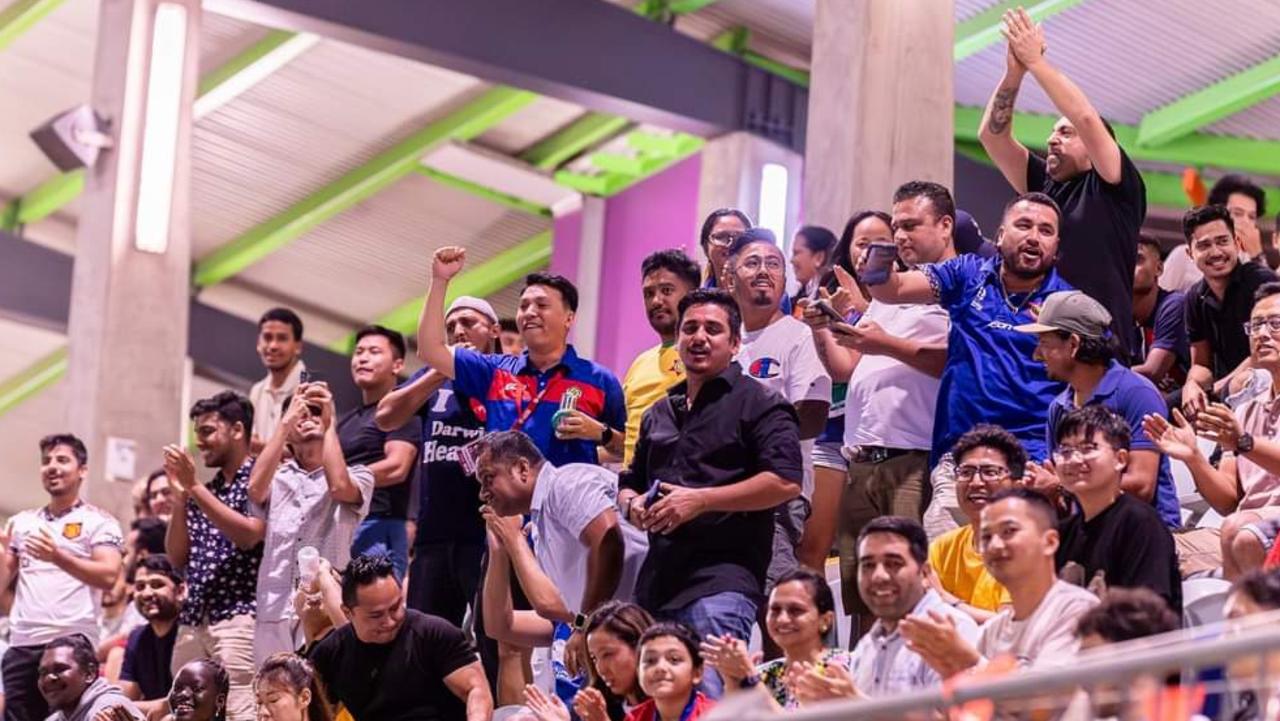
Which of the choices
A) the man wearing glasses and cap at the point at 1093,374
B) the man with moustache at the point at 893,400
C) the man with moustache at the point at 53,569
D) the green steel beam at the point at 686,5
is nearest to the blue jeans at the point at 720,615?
the man with moustache at the point at 893,400

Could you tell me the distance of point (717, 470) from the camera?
239 inches

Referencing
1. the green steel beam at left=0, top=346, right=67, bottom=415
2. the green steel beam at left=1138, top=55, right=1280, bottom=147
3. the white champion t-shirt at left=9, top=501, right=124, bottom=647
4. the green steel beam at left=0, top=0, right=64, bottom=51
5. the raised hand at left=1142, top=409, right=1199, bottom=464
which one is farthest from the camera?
the green steel beam at left=0, top=346, right=67, bottom=415

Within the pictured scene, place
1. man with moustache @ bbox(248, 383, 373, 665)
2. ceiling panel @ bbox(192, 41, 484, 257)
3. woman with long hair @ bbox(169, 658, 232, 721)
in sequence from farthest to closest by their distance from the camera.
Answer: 1. ceiling panel @ bbox(192, 41, 484, 257)
2. man with moustache @ bbox(248, 383, 373, 665)
3. woman with long hair @ bbox(169, 658, 232, 721)

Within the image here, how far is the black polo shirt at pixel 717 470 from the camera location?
598 centimetres

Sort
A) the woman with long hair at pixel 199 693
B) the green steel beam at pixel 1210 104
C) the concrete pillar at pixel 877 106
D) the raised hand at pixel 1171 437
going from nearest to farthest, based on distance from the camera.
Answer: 1. the raised hand at pixel 1171 437
2. the woman with long hair at pixel 199 693
3. the concrete pillar at pixel 877 106
4. the green steel beam at pixel 1210 104

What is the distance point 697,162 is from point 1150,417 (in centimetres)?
1097

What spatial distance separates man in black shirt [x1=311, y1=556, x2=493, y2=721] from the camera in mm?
6609

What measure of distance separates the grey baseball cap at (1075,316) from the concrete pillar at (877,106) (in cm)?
305

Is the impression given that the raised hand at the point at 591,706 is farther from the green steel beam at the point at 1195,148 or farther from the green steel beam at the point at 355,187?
the green steel beam at the point at 355,187

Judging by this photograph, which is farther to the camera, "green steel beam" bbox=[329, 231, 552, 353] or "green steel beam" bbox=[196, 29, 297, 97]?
"green steel beam" bbox=[329, 231, 552, 353]

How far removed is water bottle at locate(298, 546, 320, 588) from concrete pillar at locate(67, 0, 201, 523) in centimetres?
447

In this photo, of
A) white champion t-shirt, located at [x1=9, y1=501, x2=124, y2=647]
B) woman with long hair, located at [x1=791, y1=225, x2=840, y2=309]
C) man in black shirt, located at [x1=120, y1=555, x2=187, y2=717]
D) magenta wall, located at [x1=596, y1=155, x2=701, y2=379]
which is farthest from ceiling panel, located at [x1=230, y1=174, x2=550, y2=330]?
woman with long hair, located at [x1=791, y1=225, x2=840, y2=309]

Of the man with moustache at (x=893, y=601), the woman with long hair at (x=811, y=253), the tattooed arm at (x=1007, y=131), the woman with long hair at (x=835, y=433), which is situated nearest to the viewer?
the man with moustache at (x=893, y=601)

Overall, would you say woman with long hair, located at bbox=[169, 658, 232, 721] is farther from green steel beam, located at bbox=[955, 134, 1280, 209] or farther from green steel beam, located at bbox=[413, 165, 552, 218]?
green steel beam, located at bbox=[413, 165, 552, 218]
